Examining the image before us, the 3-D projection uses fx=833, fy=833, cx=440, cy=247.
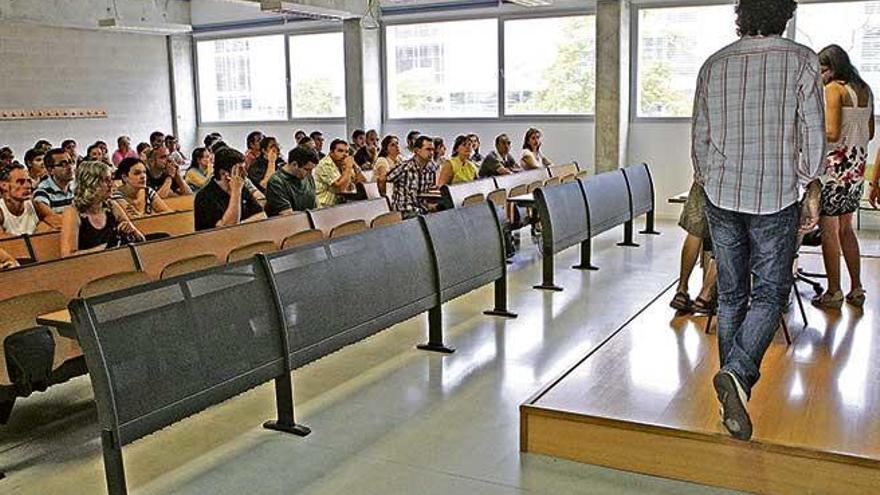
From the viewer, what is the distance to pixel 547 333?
512cm

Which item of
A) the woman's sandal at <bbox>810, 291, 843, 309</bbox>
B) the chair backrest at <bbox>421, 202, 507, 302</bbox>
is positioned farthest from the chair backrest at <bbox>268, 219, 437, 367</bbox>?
the woman's sandal at <bbox>810, 291, 843, 309</bbox>

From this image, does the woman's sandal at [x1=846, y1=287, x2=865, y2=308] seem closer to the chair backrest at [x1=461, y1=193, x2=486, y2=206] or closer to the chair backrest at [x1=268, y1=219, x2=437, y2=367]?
the chair backrest at [x1=268, y1=219, x2=437, y2=367]

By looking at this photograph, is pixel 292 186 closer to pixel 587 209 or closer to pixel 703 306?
pixel 587 209

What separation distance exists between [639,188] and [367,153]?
298 centimetres

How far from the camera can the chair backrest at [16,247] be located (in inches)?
178

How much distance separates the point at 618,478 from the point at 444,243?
2.02 meters

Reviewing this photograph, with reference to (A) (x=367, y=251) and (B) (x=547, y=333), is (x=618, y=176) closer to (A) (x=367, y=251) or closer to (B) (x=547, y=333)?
(B) (x=547, y=333)

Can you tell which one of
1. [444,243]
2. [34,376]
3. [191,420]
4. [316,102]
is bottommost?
[191,420]

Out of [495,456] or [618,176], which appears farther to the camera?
[618,176]

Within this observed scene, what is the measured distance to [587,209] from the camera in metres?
6.90

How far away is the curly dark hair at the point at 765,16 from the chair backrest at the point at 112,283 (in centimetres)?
254

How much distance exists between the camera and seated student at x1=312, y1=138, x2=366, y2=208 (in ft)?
24.8

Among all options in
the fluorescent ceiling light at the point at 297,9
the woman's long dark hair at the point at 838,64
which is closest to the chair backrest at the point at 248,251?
the woman's long dark hair at the point at 838,64

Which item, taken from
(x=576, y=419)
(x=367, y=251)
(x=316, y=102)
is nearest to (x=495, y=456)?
(x=576, y=419)
